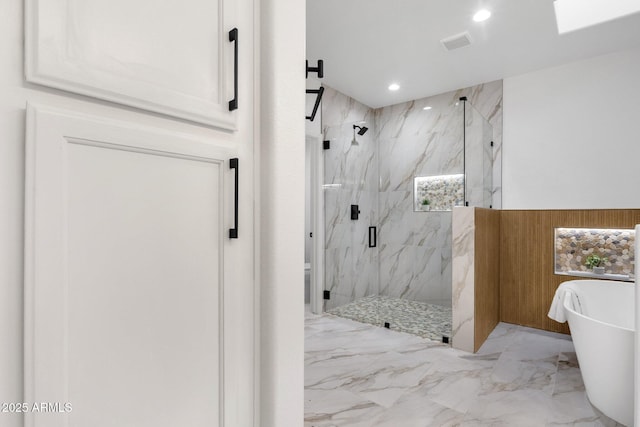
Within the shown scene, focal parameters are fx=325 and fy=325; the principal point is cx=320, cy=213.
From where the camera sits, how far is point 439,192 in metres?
3.42

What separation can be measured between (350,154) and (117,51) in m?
3.38

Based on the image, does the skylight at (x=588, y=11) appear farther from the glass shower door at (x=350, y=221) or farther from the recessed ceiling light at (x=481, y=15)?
the glass shower door at (x=350, y=221)

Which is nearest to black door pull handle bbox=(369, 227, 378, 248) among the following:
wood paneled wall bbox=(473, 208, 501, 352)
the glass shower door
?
the glass shower door

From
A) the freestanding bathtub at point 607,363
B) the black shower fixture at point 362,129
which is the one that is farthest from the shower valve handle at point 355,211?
the freestanding bathtub at point 607,363

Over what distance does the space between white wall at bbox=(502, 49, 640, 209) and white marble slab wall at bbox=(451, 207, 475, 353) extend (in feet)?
3.72

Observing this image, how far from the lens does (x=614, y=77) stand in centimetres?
306

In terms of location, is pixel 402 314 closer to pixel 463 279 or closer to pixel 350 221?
pixel 463 279

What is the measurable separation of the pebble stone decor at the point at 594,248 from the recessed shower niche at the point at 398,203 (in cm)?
81

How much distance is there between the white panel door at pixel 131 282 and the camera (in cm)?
56

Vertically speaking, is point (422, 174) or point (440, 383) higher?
point (422, 174)

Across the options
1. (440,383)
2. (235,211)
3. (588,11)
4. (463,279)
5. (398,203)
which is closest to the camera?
(235,211)

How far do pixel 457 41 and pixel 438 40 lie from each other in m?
0.16

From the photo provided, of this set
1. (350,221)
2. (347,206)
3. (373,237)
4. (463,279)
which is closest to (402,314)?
(373,237)

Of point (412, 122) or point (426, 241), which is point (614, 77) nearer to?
point (412, 122)
